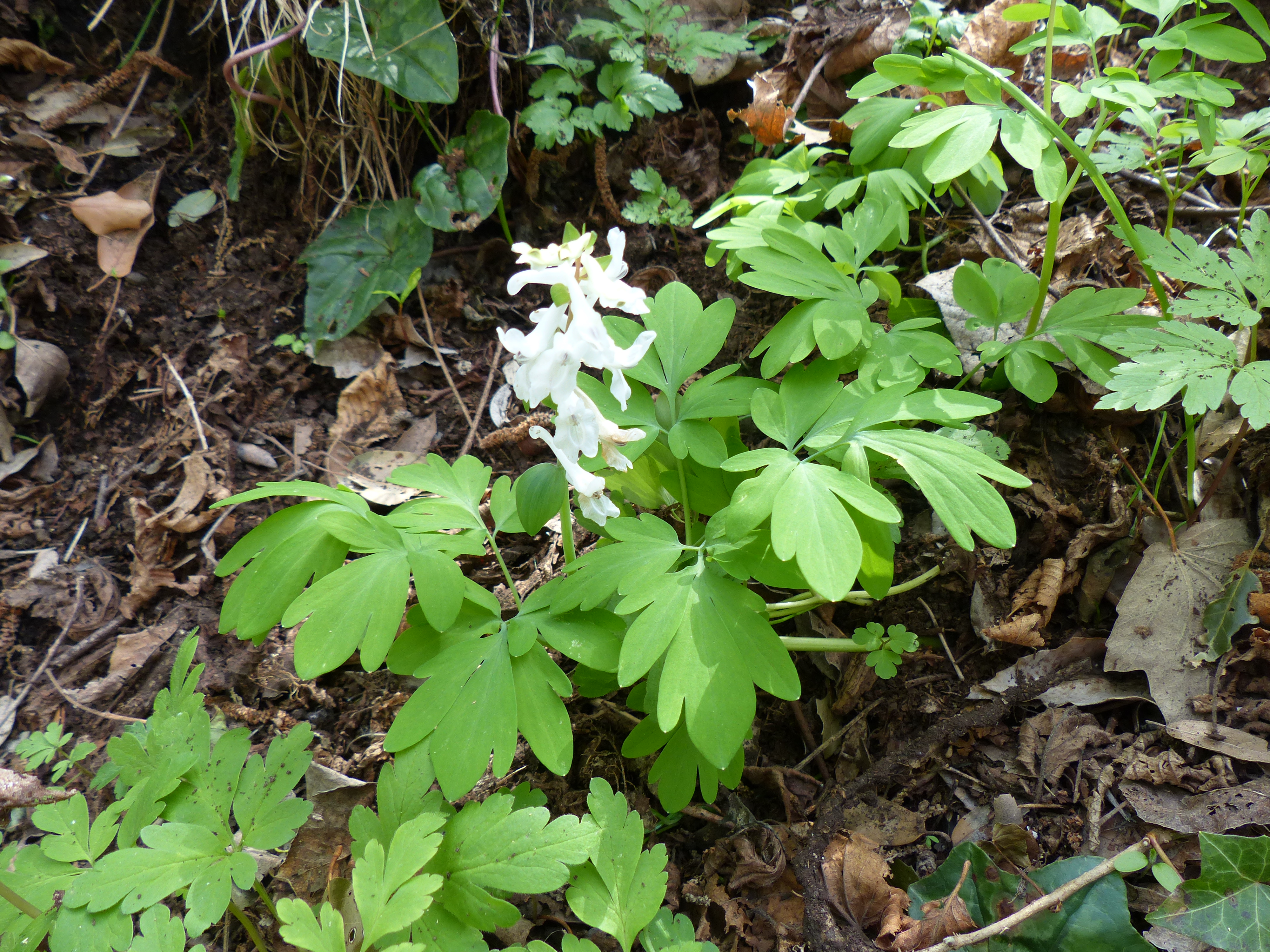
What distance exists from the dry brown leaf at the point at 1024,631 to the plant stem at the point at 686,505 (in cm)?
80

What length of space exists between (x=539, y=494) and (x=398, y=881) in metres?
0.77

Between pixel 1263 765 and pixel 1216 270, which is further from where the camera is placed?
pixel 1216 270

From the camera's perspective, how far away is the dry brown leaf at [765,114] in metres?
2.54

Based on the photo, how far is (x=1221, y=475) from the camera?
175cm

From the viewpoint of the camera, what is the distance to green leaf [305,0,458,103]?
261 centimetres

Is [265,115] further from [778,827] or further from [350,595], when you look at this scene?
[778,827]

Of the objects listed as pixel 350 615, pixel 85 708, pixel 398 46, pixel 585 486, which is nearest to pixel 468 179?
pixel 398 46

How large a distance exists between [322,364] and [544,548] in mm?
1305

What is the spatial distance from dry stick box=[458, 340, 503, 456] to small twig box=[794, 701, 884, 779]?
149 centimetres

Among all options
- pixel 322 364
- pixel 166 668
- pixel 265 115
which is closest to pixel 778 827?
pixel 166 668

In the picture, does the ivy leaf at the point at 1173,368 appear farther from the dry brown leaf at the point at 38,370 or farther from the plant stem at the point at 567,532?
the dry brown leaf at the point at 38,370

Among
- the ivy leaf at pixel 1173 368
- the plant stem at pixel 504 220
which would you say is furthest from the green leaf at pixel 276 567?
the ivy leaf at pixel 1173 368

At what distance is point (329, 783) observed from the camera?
1.85 m

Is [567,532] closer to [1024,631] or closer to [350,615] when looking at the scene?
[350,615]
